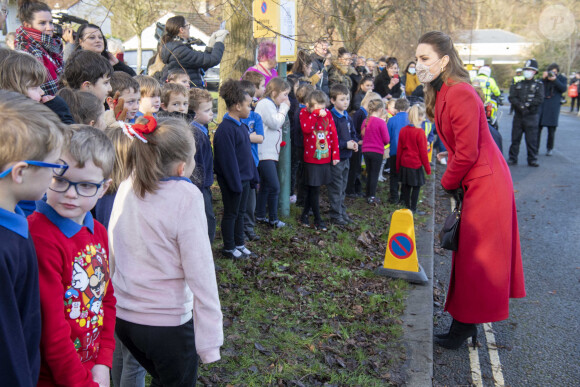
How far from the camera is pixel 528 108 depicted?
12.8 meters

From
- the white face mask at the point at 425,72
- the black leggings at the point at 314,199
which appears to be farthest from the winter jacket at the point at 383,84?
→ the white face mask at the point at 425,72

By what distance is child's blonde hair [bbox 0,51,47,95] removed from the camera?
9.66 feet

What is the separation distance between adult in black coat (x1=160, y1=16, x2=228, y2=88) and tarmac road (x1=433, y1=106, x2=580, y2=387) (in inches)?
155

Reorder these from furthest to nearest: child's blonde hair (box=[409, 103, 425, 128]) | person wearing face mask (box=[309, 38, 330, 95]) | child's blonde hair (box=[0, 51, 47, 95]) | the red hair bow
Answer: person wearing face mask (box=[309, 38, 330, 95]), child's blonde hair (box=[409, 103, 425, 128]), child's blonde hair (box=[0, 51, 47, 95]), the red hair bow

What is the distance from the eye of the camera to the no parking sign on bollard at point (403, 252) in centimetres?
550

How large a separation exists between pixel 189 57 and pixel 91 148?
15.9 ft

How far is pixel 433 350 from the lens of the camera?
14.6 feet

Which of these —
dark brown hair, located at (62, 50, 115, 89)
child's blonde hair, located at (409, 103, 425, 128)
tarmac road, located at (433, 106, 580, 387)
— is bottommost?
tarmac road, located at (433, 106, 580, 387)

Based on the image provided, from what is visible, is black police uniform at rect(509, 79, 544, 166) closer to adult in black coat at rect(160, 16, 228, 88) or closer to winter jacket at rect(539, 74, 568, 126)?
winter jacket at rect(539, 74, 568, 126)

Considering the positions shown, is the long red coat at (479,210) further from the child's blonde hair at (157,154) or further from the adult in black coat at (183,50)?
the adult in black coat at (183,50)

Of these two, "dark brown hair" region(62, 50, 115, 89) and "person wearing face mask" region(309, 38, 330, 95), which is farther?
"person wearing face mask" region(309, 38, 330, 95)

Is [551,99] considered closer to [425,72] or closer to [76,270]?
[425,72]

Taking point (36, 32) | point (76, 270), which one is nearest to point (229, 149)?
point (36, 32)

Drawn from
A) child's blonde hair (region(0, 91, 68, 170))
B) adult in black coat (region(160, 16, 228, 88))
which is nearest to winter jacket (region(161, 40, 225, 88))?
adult in black coat (region(160, 16, 228, 88))
